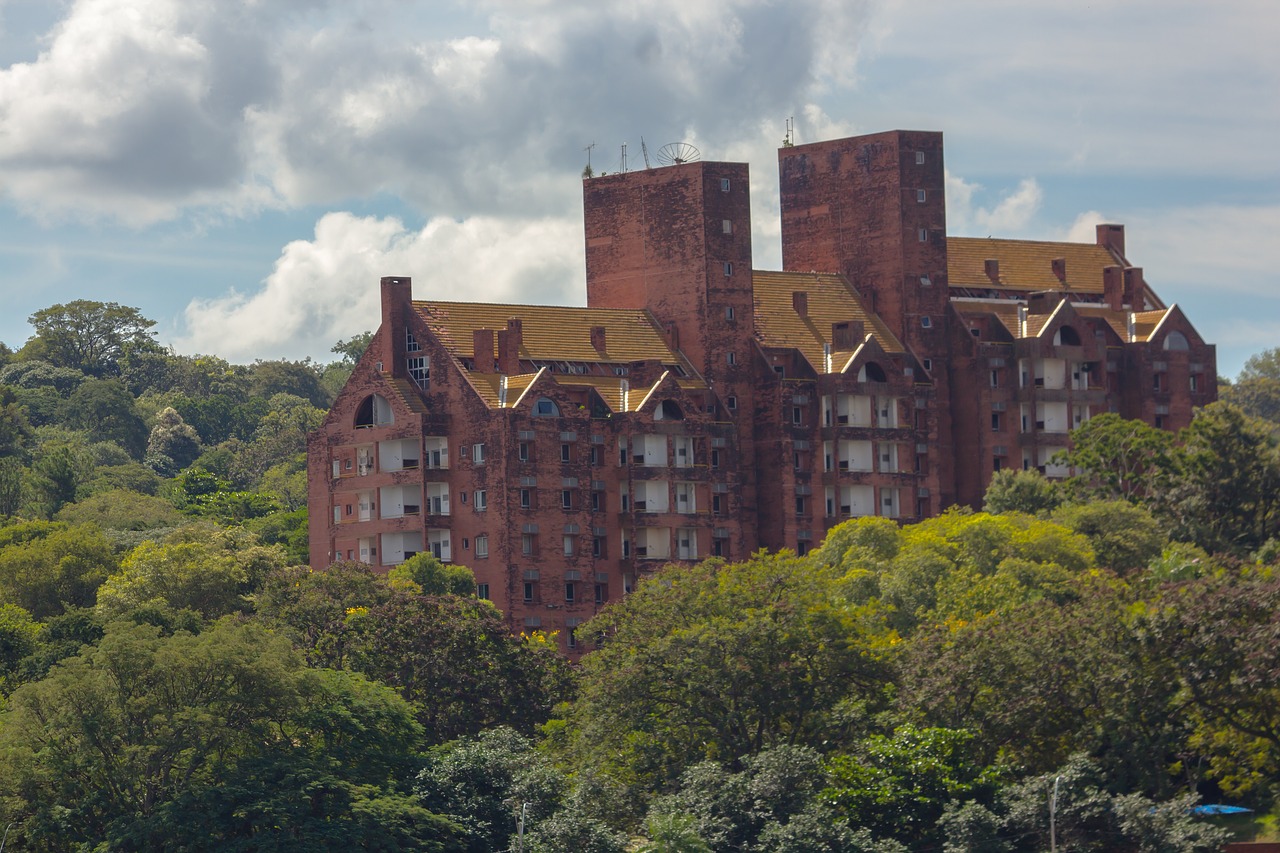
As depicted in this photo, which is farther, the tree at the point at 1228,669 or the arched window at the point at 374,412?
the arched window at the point at 374,412

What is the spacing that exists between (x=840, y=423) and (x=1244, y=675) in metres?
66.5

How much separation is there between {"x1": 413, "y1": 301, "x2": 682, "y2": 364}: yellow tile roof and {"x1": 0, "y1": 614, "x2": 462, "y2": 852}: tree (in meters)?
50.2

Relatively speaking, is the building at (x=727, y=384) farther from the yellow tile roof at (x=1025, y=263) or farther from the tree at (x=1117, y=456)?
the tree at (x=1117, y=456)

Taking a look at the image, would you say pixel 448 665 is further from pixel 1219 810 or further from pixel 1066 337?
pixel 1066 337

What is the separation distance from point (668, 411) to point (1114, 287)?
41782mm

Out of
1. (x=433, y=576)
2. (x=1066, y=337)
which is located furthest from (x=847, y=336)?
(x=433, y=576)

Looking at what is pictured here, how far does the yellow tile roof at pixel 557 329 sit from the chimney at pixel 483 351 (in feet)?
1.65

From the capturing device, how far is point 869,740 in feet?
320

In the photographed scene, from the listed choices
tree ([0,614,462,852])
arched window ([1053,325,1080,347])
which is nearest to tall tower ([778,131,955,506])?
arched window ([1053,325,1080,347])

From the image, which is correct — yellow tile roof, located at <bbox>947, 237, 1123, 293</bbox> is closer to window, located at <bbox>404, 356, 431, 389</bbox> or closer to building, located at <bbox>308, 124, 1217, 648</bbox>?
building, located at <bbox>308, 124, 1217, 648</bbox>

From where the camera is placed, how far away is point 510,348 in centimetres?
14925

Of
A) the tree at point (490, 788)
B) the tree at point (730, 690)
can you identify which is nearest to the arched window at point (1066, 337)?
the tree at point (730, 690)

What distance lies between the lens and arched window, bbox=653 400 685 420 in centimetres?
15012

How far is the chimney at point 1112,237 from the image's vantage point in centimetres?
18488
